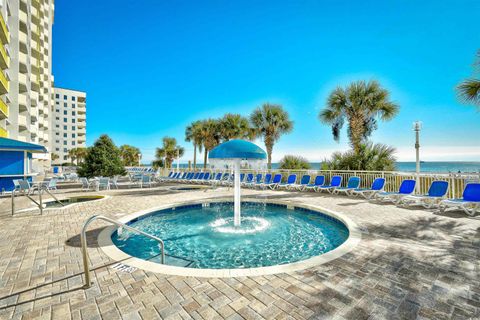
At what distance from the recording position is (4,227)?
5496 mm

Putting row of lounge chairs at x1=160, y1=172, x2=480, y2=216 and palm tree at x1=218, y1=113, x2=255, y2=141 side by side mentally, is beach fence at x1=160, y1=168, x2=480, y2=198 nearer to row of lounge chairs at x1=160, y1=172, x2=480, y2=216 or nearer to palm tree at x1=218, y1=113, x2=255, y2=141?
row of lounge chairs at x1=160, y1=172, x2=480, y2=216

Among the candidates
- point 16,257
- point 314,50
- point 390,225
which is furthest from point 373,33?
point 16,257

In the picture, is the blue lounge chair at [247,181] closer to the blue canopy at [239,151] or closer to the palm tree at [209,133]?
the blue canopy at [239,151]

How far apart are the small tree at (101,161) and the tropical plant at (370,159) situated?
1709cm

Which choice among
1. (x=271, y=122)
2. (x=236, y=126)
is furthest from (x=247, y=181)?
(x=236, y=126)

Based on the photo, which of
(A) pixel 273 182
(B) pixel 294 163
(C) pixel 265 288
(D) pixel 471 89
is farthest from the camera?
(B) pixel 294 163

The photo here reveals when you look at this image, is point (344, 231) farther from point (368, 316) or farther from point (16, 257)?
point (16, 257)

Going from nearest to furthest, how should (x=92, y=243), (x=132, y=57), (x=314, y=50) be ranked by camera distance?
(x=92, y=243) → (x=314, y=50) → (x=132, y=57)

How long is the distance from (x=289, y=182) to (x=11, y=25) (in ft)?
107

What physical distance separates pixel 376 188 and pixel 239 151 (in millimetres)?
7471

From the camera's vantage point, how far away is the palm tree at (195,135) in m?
27.0

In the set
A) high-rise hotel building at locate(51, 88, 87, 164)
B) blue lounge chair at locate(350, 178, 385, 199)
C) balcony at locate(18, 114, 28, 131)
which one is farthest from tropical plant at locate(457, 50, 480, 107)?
high-rise hotel building at locate(51, 88, 87, 164)

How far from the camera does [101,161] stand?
57.1 ft

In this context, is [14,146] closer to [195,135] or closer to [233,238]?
[233,238]
